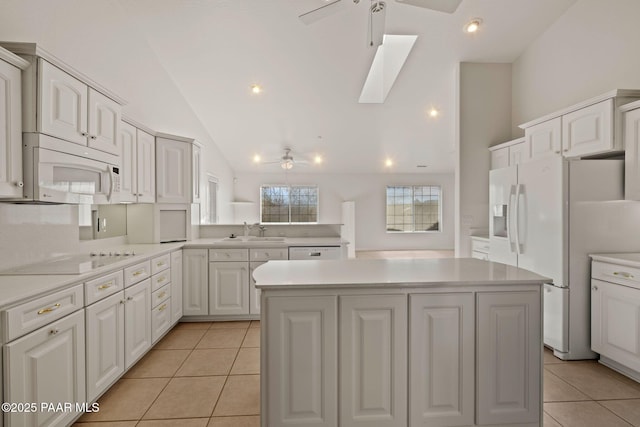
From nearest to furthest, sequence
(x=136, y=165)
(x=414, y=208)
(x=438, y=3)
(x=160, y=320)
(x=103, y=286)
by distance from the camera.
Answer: (x=103, y=286), (x=438, y=3), (x=160, y=320), (x=136, y=165), (x=414, y=208)

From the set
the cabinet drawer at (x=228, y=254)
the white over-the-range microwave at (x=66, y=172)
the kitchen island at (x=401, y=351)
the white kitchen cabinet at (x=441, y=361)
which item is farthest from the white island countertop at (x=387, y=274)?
the cabinet drawer at (x=228, y=254)

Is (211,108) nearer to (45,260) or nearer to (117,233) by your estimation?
(117,233)

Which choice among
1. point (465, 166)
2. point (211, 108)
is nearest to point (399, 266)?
point (465, 166)

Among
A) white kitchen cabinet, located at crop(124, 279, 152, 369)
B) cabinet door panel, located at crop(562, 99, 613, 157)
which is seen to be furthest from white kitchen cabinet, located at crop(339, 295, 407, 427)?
cabinet door panel, located at crop(562, 99, 613, 157)

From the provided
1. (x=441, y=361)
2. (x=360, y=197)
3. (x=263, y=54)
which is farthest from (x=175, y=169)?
(x=360, y=197)

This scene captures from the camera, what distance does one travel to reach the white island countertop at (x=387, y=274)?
1682mm

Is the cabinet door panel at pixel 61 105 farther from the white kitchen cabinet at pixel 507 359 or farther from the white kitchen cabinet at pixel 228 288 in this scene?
the white kitchen cabinet at pixel 507 359

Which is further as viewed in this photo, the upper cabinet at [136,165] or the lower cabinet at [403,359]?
the upper cabinet at [136,165]

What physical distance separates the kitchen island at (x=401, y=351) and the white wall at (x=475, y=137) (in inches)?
108

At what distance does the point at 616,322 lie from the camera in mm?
2461

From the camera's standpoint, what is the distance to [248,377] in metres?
2.50

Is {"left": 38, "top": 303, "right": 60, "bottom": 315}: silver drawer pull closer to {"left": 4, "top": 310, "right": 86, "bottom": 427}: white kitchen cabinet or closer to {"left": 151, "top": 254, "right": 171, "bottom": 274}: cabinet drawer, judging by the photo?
{"left": 4, "top": 310, "right": 86, "bottom": 427}: white kitchen cabinet

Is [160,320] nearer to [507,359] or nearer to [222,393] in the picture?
[222,393]

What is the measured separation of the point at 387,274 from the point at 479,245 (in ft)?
8.75
